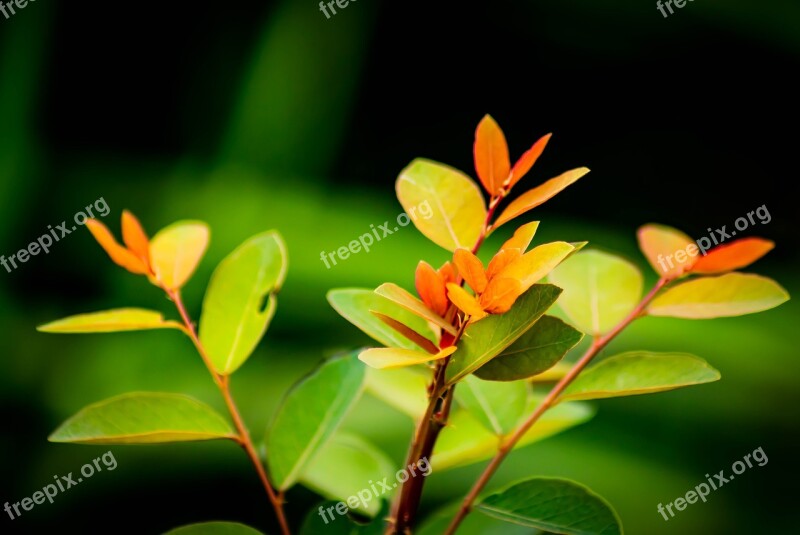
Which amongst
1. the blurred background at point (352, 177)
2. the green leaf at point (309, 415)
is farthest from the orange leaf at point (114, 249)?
the blurred background at point (352, 177)

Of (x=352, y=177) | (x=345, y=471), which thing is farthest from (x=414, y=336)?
(x=352, y=177)

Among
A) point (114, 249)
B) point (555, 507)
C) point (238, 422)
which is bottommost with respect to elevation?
point (555, 507)

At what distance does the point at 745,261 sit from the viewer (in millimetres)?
347

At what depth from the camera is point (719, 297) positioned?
366 millimetres

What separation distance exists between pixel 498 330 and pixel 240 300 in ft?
0.60

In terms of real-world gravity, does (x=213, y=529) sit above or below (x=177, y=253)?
below

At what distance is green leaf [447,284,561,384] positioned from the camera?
286 mm

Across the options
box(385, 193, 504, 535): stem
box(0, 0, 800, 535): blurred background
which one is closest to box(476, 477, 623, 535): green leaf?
box(385, 193, 504, 535): stem

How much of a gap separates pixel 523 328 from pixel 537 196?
0.06 metres

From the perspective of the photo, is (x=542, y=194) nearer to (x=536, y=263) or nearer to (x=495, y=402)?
(x=536, y=263)

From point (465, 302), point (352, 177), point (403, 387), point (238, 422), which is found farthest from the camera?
point (352, 177)

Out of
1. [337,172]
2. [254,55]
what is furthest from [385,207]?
[254,55]

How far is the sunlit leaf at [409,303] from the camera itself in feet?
0.94

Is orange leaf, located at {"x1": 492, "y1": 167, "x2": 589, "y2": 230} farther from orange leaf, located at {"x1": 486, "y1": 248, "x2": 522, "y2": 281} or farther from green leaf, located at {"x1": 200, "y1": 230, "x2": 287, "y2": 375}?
green leaf, located at {"x1": 200, "y1": 230, "x2": 287, "y2": 375}
